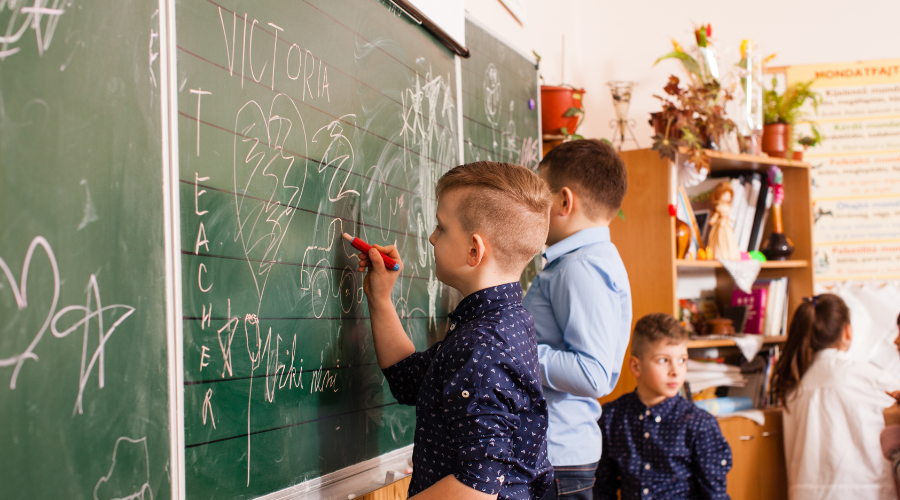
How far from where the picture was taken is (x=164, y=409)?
0.88 meters

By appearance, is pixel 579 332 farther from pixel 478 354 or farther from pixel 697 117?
pixel 697 117

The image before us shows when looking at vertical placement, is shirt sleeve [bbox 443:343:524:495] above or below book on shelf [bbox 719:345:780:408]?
above

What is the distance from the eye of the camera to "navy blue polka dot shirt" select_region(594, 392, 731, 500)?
7.44 feet

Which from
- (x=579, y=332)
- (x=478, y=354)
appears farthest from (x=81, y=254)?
(x=579, y=332)

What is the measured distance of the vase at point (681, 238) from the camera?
9.89 feet

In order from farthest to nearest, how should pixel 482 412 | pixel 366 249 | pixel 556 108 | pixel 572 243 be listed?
pixel 556 108
pixel 572 243
pixel 366 249
pixel 482 412

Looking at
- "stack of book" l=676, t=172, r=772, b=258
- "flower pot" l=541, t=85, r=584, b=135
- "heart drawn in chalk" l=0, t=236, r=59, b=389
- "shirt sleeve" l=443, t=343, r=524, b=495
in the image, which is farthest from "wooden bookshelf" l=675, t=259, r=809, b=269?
"heart drawn in chalk" l=0, t=236, r=59, b=389

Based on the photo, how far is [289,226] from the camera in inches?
44.3

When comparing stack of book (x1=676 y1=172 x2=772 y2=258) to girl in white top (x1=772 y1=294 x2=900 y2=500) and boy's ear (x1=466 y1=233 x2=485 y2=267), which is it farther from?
boy's ear (x1=466 y1=233 x2=485 y2=267)

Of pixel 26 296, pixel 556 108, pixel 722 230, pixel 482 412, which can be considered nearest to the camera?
pixel 26 296

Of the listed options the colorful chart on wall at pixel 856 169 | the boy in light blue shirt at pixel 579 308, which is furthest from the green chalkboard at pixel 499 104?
the colorful chart on wall at pixel 856 169

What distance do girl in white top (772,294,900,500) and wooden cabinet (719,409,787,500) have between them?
3.0 inches

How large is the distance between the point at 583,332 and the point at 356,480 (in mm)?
560

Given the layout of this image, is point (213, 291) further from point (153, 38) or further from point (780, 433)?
point (780, 433)
